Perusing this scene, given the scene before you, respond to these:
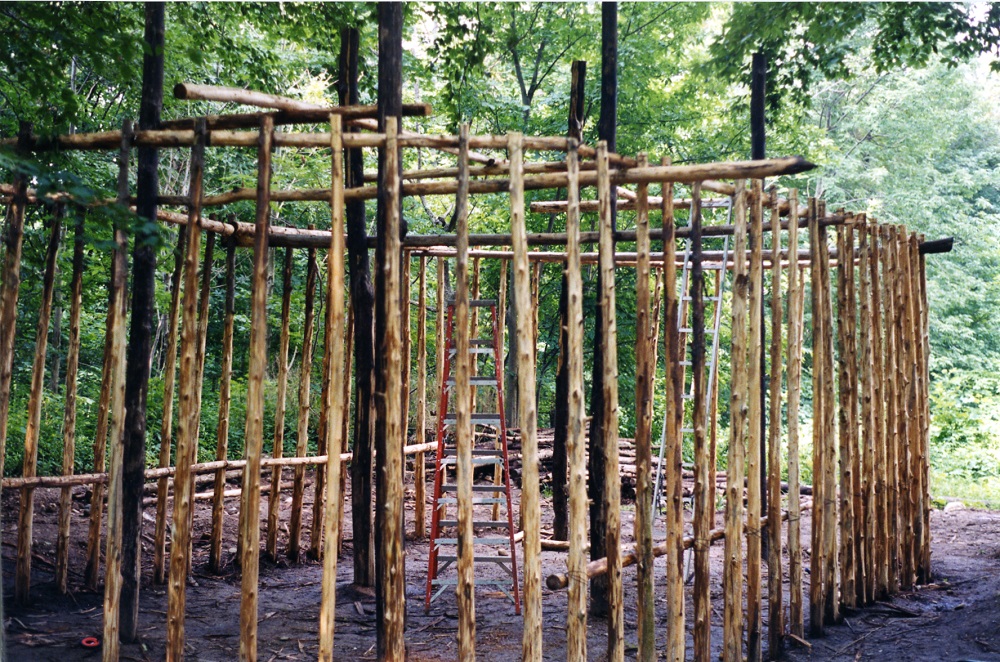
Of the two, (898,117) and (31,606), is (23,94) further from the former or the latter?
(898,117)

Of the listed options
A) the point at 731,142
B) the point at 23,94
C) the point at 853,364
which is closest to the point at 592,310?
the point at 731,142

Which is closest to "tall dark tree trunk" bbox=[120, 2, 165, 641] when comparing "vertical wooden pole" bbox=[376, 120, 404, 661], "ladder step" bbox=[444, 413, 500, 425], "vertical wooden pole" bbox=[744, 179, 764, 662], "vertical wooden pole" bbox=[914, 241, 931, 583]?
"vertical wooden pole" bbox=[376, 120, 404, 661]

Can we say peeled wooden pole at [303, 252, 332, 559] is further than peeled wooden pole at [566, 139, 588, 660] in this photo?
Yes

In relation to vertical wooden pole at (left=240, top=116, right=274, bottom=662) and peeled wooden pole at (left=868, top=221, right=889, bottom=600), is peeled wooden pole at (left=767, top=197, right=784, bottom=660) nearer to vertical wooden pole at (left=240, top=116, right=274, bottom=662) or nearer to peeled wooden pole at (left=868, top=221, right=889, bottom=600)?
peeled wooden pole at (left=868, top=221, right=889, bottom=600)

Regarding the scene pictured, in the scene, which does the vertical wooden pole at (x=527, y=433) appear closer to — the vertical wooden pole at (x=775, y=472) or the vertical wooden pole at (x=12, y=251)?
the vertical wooden pole at (x=775, y=472)

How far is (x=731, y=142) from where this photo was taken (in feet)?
48.1

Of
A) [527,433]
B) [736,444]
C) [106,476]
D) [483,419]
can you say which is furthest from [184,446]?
[736,444]

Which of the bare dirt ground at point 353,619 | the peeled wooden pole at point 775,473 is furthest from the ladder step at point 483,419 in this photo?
the peeled wooden pole at point 775,473

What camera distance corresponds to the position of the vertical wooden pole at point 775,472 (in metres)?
6.56

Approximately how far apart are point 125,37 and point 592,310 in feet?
36.9

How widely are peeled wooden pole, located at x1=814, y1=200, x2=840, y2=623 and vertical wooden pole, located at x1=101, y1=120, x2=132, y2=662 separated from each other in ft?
18.0

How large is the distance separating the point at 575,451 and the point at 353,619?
361 cm

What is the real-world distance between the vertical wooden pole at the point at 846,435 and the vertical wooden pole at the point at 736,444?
214 cm

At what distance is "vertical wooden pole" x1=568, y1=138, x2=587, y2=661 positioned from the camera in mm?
4844
